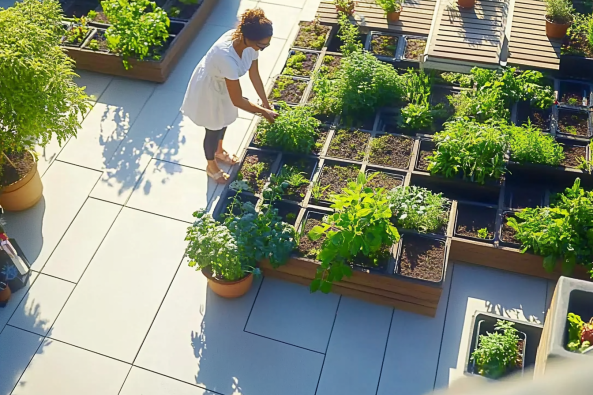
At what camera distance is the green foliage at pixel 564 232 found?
12.8 feet

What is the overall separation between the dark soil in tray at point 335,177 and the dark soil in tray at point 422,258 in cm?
65

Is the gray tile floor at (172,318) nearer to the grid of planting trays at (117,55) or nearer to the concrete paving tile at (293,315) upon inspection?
the concrete paving tile at (293,315)

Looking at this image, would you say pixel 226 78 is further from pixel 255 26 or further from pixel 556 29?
pixel 556 29

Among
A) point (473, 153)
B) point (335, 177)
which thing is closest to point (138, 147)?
point (335, 177)

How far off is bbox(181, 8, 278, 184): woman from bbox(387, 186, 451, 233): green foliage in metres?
1.10

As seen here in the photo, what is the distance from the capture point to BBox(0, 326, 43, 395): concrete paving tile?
392cm

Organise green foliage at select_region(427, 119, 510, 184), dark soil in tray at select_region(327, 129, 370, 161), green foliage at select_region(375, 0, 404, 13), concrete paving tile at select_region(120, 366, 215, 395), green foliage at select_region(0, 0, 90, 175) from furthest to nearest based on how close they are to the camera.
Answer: green foliage at select_region(375, 0, 404, 13)
dark soil in tray at select_region(327, 129, 370, 161)
green foliage at select_region(427, 119, 510, 184)
green foliage at select_region(0, 0, 90, 175)
concrete paving tile at select_region(120, 366, 215, 395)

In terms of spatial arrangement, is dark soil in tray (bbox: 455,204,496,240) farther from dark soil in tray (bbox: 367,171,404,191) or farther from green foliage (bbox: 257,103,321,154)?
green foliage (bbox: 257,103,321,154)

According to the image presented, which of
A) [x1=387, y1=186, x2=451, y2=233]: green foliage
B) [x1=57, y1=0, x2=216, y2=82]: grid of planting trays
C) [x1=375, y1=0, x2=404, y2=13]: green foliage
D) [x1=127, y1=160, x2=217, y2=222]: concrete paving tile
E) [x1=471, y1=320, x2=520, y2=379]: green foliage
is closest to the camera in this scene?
[x1=471, y1=320, x2=520, y2=379]: green foliage

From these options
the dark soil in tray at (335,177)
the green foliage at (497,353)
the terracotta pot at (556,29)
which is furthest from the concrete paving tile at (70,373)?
the terracotta pot at (556,29)

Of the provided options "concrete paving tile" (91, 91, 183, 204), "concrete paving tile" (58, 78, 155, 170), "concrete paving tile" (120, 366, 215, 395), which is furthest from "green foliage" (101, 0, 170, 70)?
"concrete paving tile" (120, 366, 215, 395)

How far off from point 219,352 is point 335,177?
5.11ft

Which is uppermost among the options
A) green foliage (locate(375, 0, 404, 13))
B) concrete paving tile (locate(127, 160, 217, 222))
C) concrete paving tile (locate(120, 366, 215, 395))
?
green foliage (locate(375, 0, 404, 13))

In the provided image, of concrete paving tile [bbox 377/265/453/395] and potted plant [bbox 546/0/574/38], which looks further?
potted plant [bbox 546/0/574/38]
